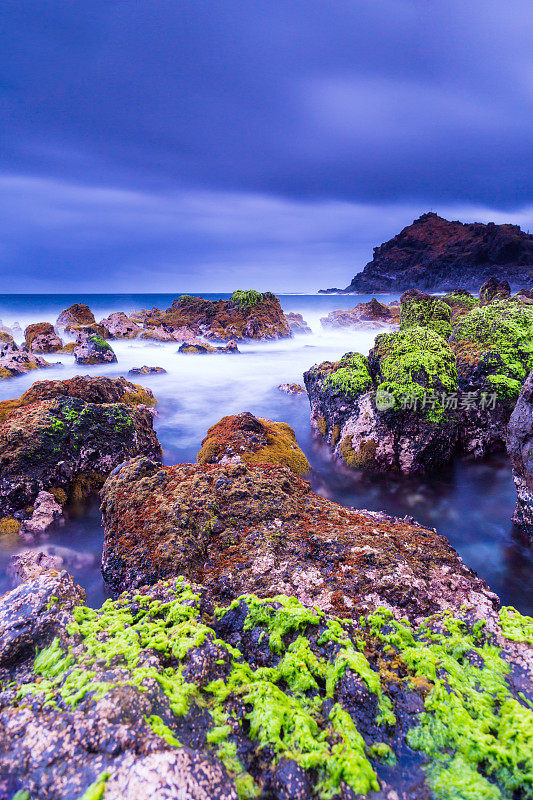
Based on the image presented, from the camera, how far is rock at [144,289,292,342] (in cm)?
3088

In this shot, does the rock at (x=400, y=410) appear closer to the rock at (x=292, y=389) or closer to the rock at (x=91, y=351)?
the rock at (x=292, y=389)

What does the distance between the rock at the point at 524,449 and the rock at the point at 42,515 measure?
730cm

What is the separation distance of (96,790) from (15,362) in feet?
64.9

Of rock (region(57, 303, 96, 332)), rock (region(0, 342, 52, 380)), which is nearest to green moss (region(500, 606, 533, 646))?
rock (region(0, 342, 52, 380))

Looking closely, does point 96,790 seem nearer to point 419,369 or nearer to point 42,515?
point 42,515

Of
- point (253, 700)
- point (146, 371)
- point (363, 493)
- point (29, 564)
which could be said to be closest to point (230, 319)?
point (146, 371)

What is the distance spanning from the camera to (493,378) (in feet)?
24.9

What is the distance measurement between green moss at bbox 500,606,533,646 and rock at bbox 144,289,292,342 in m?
28.4

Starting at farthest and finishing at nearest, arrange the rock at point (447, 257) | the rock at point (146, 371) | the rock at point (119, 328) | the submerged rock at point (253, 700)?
the rock at point (447, 257) → the rock at point (119, 328) → the rock at point (146, 371) → the submerged rock at point (253, 700)

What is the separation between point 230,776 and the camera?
1684 mm

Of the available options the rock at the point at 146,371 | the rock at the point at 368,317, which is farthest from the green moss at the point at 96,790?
the rock at the point at 368,317

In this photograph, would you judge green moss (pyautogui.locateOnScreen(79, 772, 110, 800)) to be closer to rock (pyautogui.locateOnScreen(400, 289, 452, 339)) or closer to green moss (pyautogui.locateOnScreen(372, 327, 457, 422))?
green moss (pyautogui.locateOnScreen(372, 327, 457, 422))

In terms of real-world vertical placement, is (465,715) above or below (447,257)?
below

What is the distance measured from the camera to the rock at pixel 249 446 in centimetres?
648
